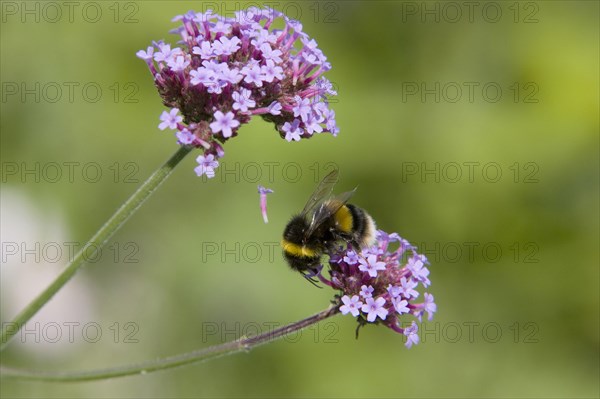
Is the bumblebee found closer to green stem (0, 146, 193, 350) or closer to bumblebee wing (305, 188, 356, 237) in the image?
bumblebee wing (305, 188, 356, 237)

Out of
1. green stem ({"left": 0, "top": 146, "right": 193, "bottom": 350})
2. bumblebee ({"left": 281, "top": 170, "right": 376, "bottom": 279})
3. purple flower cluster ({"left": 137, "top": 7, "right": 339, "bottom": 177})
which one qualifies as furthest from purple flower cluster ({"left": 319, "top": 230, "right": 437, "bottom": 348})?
green stem ({"left": 0, "top": 146, "right": 193, "bottom": 350})

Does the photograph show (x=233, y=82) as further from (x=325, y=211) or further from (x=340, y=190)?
(x=340, y=190)

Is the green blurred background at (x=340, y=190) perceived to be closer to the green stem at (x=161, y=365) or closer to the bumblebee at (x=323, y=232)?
the bumblebee at (x=323, y=232)

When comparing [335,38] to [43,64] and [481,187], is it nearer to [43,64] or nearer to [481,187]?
[481,187]

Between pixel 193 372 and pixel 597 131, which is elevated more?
pixel 597 131

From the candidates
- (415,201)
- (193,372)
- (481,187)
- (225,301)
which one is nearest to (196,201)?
(225,301)

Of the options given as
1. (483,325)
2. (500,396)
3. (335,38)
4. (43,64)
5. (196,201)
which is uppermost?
(335,38)

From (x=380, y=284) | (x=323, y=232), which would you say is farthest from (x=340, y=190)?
(x=380, y=284)
